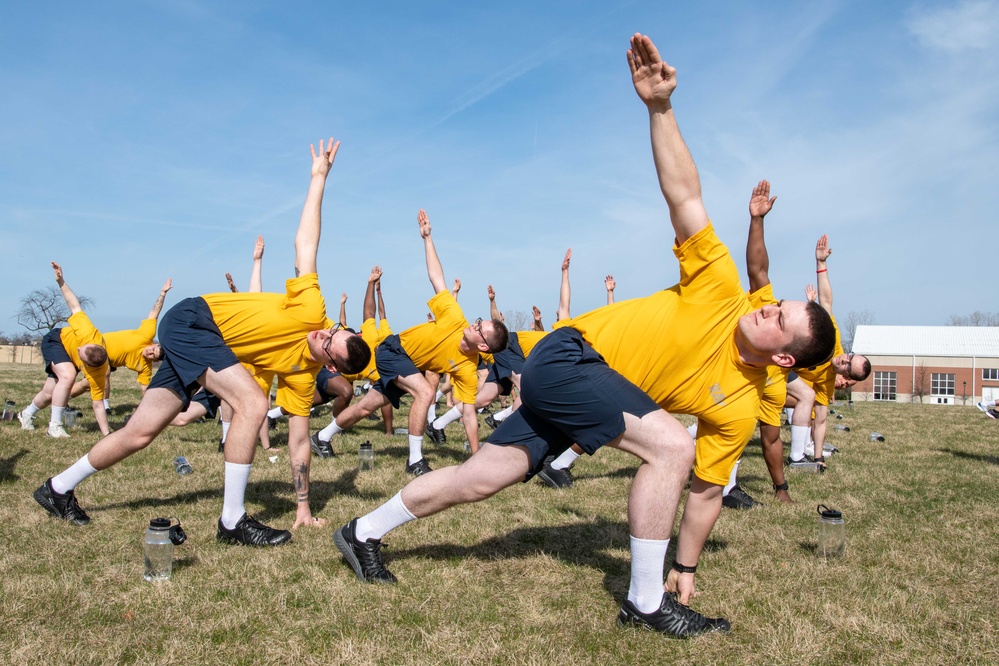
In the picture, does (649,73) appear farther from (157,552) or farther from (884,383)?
(884,383)

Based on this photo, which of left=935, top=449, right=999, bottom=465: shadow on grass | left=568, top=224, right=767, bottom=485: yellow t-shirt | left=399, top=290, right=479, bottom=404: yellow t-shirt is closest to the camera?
left=568, top=224, right=767, bottom=485: yellow t-shirt

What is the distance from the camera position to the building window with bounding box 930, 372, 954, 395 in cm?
6103

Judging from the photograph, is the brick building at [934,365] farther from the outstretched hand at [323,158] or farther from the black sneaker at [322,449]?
the outstretched hand at [323,158]

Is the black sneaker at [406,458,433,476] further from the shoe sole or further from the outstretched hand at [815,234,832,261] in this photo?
the outstretched hand at [815,234,832,261]

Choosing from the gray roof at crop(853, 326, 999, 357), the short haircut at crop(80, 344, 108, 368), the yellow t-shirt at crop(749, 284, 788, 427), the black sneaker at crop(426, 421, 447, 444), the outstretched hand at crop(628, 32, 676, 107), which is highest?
the outstretched hand at crop(628, 32, 676, 107)

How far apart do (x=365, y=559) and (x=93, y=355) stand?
25.4 ft

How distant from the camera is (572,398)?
3.60 m

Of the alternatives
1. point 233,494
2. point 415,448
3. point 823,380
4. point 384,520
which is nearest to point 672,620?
point 384,520

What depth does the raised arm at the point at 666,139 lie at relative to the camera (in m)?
3.18

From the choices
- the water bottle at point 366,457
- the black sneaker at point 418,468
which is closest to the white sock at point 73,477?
the water bottle at point 366,457

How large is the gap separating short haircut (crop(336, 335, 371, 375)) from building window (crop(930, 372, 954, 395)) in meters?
67.6

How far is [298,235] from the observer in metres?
5.43

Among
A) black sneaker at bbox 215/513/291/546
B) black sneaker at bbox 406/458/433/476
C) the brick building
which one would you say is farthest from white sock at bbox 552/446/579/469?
the brick building

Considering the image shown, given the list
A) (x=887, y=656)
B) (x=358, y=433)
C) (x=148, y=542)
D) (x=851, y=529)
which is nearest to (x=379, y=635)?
(x=148, y=542)
